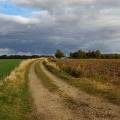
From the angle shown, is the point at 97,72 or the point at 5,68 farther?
the point at 5,68

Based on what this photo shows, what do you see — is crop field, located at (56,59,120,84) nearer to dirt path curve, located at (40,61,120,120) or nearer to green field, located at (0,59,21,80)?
green field, located at (0,59,21,80)

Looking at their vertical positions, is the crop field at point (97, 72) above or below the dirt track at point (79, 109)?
above

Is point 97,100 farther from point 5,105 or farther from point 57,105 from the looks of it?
point 5,105

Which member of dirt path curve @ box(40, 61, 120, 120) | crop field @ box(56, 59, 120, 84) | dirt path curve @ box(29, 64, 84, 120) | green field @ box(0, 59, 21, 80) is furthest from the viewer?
green field @ box(0, 59, 21, 80)

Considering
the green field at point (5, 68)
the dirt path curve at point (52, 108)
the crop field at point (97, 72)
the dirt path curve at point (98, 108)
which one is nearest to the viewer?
the dirt path curve at point (98, 108)

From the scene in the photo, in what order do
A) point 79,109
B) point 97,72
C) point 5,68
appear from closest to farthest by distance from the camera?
point 79,109 < point 97,72 < point 5,68

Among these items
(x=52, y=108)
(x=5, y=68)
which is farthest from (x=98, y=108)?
(x=5, y=68)

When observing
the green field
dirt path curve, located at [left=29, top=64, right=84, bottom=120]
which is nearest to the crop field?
Answer: the green field

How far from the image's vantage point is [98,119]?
1388 centimetres

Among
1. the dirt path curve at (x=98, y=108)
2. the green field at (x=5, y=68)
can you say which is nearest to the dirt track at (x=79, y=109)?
the dirt path curve at (x=98, y=108)

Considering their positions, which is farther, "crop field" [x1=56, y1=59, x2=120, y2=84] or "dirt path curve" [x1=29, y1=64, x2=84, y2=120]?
"crop field" [x1=56, y1=59, x2=120, y2=84]

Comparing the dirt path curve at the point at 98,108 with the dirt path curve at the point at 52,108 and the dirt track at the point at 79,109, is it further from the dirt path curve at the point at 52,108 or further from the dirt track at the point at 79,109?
the dirt path curve at the point at 52,108

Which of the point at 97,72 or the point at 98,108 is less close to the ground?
the point at 97,72

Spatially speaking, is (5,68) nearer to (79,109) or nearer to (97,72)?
(97,72)
